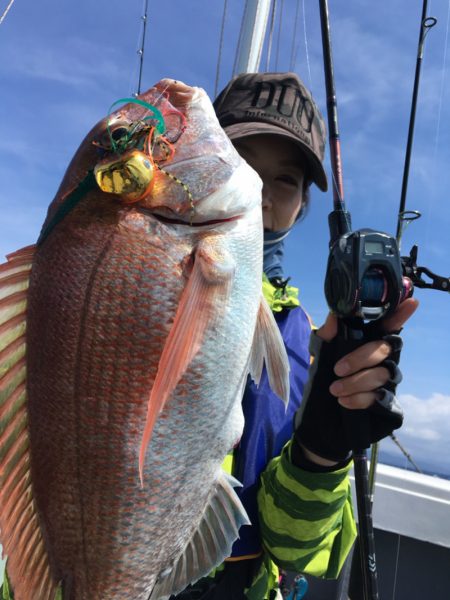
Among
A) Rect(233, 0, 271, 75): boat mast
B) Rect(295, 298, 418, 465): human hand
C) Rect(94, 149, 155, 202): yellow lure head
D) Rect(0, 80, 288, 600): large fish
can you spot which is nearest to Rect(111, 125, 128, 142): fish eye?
Rect(0, 80, 288, 600): large fish

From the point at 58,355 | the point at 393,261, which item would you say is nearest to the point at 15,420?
the point at 58,355

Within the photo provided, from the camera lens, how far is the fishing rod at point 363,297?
1357 millimetres

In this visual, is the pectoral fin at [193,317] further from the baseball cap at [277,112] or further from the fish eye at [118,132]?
the baseball cap at [277,112]

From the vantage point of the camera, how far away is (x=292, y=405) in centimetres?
205

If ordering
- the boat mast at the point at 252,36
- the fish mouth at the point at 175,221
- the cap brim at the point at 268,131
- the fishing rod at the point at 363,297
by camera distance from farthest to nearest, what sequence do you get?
1. the boat mast at the point at 252,36
2. the cap brim at the point at 268,131
3. the fishing rod at the point at 363,297
4. the fish mouth at the point at 175,221

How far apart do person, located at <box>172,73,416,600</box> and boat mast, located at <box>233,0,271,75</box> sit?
2.87 meters

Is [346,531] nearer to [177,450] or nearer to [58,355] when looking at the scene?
[177,450]

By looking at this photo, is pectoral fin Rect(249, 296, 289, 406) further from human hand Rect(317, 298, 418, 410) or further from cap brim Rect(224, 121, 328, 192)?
cap brim Rect(224, 121, 328, 192)

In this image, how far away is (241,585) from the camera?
76.0 inches

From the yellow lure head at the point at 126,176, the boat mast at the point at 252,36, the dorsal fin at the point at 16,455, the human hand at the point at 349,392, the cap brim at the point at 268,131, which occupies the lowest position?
the dorsal fin at the point at 16,455

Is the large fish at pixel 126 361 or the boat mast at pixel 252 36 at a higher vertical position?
the boat mast at pixel 252 36

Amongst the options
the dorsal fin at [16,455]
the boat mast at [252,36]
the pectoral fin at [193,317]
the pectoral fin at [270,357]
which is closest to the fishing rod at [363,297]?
→ the pectoral fin at [270,357]

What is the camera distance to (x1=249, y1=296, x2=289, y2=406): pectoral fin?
1382mm

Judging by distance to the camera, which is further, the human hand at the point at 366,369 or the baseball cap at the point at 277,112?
the baseball cap at the point at 277,112
